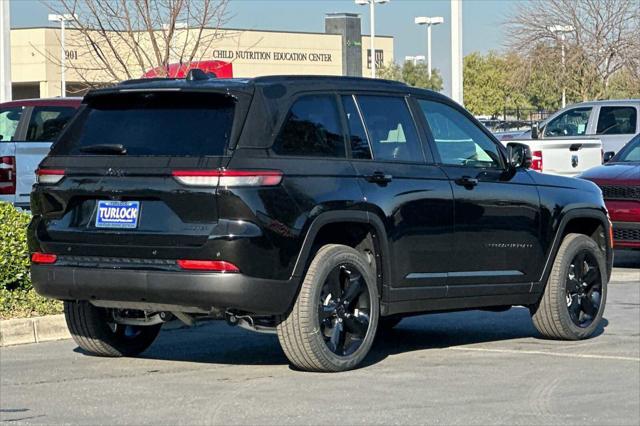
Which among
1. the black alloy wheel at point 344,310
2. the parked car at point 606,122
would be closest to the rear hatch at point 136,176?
the black alloy wheel at point 344,310

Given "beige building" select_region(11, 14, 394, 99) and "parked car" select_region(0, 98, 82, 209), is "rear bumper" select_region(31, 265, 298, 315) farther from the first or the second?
"beige building" select_region(11, 14, 394, 99)

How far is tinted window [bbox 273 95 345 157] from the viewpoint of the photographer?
8.52 metres

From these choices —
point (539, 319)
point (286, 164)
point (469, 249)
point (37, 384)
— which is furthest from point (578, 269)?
point (37, 384)

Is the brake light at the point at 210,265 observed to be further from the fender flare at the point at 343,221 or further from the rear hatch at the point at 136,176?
the fender flare at the point at 343,221

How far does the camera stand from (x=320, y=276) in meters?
8.46

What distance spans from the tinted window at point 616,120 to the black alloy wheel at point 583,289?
13567 mm

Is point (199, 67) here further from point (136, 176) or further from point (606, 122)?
point (136, 176)

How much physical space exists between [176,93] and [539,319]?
11.5 ft

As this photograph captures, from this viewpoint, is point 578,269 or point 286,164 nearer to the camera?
point 286,164

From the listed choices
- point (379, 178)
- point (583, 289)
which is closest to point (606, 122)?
point (583, 289)

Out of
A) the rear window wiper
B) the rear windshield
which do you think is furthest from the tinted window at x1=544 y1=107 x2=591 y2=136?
the rear window wiper

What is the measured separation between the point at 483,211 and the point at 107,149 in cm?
282

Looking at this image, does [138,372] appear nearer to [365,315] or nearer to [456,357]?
[365,315]

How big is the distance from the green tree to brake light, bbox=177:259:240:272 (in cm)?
6701
